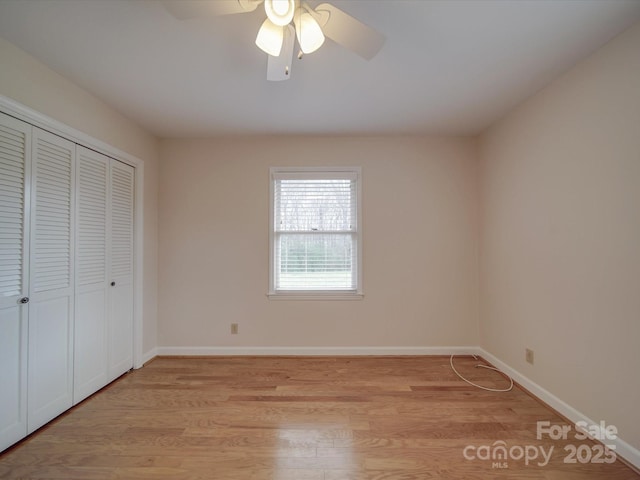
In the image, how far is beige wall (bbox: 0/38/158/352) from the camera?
5.58 ft

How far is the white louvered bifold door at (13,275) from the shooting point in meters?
1.65

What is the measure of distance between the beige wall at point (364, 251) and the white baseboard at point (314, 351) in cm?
6

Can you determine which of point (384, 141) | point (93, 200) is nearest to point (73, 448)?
point (93, 200)

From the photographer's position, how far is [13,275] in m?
1.70

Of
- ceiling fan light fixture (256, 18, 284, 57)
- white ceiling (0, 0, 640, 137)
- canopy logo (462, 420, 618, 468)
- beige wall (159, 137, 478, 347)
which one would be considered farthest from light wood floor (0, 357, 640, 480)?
white ceiling (0, 0, 640, 137)

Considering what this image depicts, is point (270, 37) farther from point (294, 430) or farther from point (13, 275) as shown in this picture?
point (294, 430)

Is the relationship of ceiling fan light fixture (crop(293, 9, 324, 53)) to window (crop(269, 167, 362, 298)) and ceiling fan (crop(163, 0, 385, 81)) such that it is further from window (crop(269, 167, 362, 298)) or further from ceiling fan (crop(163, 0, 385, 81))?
window (crop(269, 167, 362, 298))

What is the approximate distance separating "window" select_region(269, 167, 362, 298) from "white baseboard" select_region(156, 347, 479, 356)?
69cm

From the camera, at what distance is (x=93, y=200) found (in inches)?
89.9

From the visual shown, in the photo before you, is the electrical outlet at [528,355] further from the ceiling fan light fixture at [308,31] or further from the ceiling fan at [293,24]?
the ceiling fan light fixture at [308,31]

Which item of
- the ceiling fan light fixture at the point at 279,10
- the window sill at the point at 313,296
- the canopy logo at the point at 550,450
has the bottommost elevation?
the canopy logo at the point at 550,450

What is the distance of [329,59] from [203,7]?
86 cm

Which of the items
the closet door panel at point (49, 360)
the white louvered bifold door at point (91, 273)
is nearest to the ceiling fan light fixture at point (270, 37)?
the white louvered bifold door at point (91, 273)

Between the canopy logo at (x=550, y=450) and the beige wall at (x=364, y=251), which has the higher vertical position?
the beige wall at (x=364, y=251)
